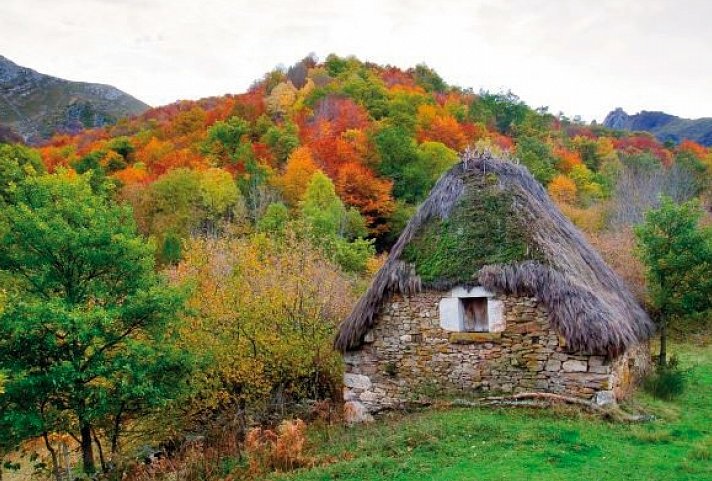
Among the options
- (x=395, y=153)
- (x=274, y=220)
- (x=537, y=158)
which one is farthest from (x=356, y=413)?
(x=537, y=158)

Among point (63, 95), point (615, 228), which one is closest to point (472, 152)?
point (615, 228)

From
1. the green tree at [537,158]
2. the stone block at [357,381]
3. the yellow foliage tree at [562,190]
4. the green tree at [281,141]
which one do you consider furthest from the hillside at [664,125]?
the stone block at [357,381]

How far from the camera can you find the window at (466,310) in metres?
11.3

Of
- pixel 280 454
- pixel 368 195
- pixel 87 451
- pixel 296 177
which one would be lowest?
pixel 87 451

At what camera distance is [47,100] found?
110m

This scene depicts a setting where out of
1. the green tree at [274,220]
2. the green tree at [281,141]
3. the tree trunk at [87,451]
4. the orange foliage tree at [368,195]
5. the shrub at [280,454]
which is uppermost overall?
the green tree at [281,141]

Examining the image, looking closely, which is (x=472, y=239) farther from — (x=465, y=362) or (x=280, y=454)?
(x=280, y=454)

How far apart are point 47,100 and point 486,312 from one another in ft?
388

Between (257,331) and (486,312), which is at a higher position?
(486,312)

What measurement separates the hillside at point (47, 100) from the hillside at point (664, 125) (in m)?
77.9

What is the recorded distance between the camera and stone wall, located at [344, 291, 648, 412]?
10562 mm

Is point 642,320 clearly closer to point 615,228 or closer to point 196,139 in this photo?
point 615,228

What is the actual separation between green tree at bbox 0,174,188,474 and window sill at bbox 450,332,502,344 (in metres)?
4.98

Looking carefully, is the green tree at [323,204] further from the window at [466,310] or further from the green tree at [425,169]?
the window at [466,310]
